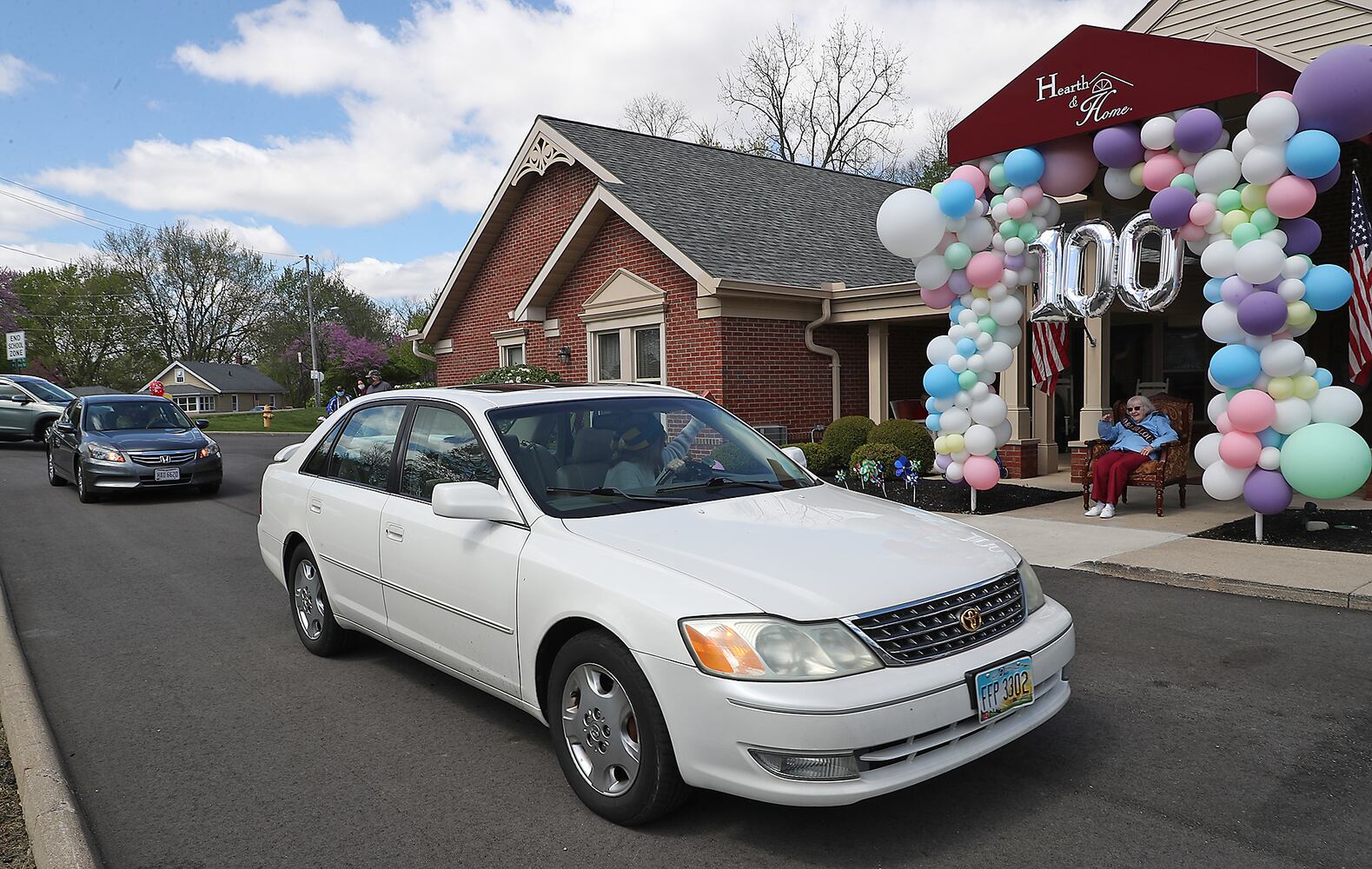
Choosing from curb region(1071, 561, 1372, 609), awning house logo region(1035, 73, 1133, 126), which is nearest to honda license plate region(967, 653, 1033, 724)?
curb region(1071, 561, 1372, 609)

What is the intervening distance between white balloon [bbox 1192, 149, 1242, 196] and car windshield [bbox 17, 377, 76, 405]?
995 inches

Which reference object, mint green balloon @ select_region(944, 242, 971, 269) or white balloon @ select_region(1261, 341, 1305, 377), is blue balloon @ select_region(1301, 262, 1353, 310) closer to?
white balloon @ select_region(1261, 341, 1305, 377)

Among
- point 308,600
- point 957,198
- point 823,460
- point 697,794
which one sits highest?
point 957,198

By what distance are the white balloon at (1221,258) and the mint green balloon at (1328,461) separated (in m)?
1.43

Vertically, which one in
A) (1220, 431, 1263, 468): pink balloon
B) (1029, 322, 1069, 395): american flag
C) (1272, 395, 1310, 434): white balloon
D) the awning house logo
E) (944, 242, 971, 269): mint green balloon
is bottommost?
(1220, 431, 1263, 468): pink balloon

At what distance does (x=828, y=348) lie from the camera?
15102 millimetres

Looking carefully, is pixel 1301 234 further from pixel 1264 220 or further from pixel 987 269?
pixel 987 269

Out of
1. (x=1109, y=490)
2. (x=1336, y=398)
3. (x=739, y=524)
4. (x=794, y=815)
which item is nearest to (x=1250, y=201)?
(x=1336, y=398)

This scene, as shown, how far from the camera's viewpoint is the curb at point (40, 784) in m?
3.21

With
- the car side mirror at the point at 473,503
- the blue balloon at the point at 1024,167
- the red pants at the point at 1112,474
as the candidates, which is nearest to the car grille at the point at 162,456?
the car side mirror at the point at 473,503

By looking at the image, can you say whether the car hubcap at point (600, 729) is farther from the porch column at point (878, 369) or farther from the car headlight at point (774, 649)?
the porch column at point (878, 369)

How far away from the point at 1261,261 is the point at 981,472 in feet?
10.9

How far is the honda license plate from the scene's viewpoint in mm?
3129

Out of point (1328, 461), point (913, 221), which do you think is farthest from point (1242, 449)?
point (913, 221)
